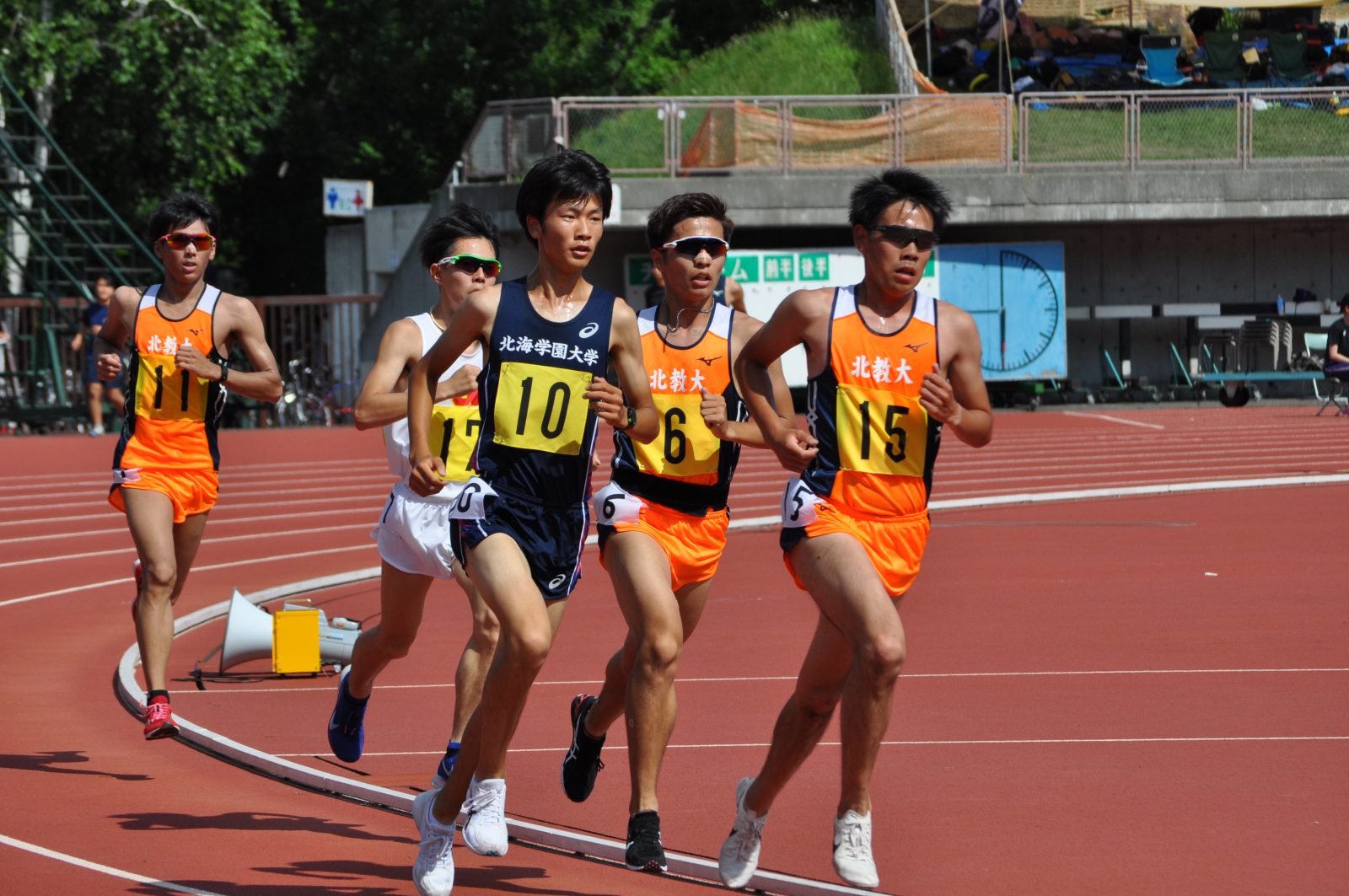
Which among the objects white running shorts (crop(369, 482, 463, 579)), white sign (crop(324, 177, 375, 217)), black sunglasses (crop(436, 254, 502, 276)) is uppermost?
white sign (crop(324, 177, 375, 217))

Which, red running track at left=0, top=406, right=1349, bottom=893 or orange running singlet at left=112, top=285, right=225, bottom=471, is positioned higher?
orange running singlet at left=112, top=285, right=225, bottom=471

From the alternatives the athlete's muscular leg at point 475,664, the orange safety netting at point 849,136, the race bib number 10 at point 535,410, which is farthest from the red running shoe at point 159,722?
the orange safety netting at point 849,136

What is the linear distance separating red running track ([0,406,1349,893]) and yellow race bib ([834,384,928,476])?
4.00 ft

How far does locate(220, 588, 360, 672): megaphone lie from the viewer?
9367mm

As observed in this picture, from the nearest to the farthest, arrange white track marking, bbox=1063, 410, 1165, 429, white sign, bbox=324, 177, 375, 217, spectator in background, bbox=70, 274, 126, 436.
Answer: spectator in background, bbox=70, 274, 126, 436, white track marking, bbox=1063, 410, 1165, 429, white sign, bbox=324, 177, 375, 217

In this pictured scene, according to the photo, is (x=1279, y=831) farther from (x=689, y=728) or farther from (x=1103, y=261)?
(x=1103, y=261)

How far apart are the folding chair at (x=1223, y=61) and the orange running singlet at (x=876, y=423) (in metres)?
31.1

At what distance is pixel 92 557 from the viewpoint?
1415 centimetres

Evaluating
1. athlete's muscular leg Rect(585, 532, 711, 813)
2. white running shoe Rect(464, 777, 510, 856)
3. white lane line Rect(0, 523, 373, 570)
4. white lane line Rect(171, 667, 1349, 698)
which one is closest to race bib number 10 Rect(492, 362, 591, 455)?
athlete's muscular leg Rect(585, 532, 711, 813)

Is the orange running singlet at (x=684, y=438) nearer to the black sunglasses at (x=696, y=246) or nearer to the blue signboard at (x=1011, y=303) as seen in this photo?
the black sunglasses at (x=696, y=246)

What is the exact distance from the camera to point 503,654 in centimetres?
529

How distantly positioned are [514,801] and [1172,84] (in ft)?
101

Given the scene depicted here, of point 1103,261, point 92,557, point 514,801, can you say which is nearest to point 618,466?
point 514,801

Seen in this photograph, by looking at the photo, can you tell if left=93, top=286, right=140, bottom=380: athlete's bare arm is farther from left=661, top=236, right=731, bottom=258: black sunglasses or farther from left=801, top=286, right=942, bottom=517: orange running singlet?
left=801, top=286, right=942, bottom=517: orange running singlet
